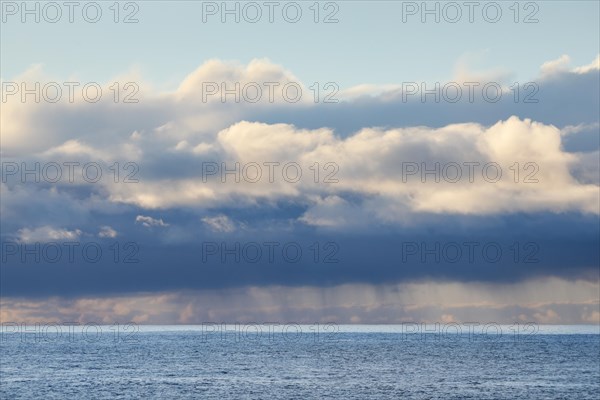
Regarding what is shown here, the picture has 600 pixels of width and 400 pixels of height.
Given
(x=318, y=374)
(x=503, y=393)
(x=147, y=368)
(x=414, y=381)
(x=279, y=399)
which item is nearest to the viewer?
(x=279, y=399)

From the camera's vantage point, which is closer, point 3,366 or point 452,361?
point 3,366

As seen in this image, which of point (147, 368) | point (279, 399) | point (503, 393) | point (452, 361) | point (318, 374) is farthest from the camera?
point (452, 361)

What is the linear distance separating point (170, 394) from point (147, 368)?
5073cm

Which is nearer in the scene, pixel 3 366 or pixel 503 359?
pixel 3 366

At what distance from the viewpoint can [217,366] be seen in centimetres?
17575

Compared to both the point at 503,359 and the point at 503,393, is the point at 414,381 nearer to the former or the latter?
the point at 503,393

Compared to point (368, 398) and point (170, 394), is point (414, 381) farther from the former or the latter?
point (170, 394)

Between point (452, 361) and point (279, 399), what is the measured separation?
86.4 metres

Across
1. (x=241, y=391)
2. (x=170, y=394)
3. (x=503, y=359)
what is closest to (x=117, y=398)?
(x=170, y=394)

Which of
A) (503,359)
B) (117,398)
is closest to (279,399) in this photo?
(117,398)

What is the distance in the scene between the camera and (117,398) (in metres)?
114

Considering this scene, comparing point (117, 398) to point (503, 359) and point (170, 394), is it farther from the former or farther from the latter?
point (503, 359)

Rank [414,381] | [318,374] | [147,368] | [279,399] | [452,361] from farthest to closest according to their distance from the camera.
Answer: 1. [452,361]
2. [147,368]
3. [318,374]
4. [414,381]
5. [279,399]

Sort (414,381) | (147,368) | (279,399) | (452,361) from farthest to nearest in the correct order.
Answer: (452,361)
(147,368)
(414,381)
(279,399)
